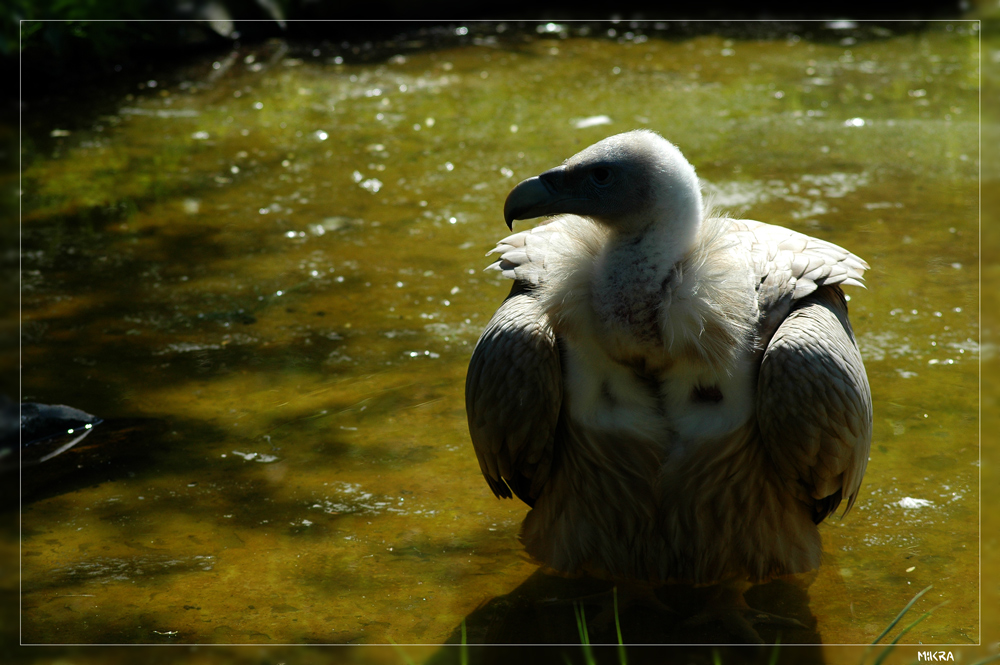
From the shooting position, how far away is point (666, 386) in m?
2.83

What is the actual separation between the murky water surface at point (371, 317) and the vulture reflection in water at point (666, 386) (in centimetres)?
29

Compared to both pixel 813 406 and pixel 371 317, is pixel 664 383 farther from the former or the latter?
pixel 371 317

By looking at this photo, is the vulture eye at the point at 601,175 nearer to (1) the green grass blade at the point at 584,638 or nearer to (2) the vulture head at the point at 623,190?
(2) the vulture head at the point at 623,190

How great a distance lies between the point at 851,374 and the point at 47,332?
3.68 meters

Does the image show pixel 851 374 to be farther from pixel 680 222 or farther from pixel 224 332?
pixel 224 332

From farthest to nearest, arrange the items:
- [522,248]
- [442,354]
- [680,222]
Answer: [442,354], [522,248], [680,222]

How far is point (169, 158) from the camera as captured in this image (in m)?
7.03

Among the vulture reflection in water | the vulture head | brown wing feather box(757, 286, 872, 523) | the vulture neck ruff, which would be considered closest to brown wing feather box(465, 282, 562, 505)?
the vulture reflection in water

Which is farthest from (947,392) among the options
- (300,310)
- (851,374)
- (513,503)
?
(300,310)

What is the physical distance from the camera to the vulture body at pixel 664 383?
2682 mm

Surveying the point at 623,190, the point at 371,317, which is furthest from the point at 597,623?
the point at 371,317

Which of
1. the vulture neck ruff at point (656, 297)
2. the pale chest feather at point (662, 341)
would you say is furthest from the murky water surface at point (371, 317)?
the vulture neck ruff at point (656, 297)

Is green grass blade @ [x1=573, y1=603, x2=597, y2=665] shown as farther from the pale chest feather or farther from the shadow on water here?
the pale chest feather

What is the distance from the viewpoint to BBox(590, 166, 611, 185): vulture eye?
2727mm
